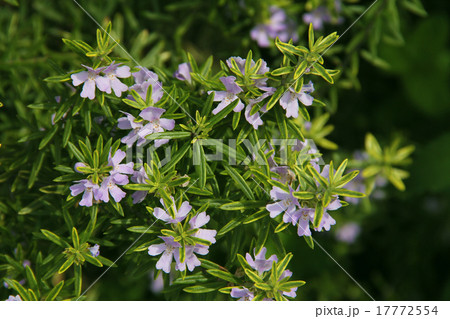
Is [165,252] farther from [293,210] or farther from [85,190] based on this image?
[293,210]

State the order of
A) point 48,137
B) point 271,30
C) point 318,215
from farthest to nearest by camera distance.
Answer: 1. point 271,30
2. point 48,137
3. point 318,215

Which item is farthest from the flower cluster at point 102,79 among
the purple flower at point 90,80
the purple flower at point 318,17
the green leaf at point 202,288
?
the purple flower at point 318,17

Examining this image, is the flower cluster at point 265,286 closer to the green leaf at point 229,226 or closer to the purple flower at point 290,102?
the green leaf at point 229,226

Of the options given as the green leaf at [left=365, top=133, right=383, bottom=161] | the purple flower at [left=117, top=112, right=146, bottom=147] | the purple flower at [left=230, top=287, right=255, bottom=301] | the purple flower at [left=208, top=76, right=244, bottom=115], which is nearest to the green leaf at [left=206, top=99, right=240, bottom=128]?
the purple flower at [left=208, top=76, right=244, bottom=115]

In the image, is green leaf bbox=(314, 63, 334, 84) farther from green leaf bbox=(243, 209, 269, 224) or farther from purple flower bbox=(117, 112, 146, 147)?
purple flower bbox=(117, 112, 146, 147)

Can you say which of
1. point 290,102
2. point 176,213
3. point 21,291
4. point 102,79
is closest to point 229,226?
point 176,213

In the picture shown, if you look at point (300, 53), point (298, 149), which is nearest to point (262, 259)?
point (298, 149)

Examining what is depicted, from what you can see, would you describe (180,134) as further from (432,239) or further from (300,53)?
(432,239)
